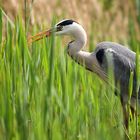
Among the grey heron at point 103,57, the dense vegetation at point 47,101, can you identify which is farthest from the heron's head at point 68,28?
the dense vegetation at point 47,101

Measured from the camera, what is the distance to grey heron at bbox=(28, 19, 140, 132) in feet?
20.6

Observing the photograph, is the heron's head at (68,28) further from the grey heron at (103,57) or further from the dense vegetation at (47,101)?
the dense vegetation at (47,101)

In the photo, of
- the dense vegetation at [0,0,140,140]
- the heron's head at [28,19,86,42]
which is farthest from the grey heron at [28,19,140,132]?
the dense vegetation at [0,0,140,140]

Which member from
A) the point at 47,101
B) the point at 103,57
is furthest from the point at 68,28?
the point at 47,101

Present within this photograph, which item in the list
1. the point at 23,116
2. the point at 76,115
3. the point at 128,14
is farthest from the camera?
the point at 128,14

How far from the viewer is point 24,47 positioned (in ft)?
15.8

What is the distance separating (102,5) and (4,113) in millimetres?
7406

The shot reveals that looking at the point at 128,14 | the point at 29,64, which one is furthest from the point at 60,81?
the point at 128,14

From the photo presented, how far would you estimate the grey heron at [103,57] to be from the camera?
20.6 feet

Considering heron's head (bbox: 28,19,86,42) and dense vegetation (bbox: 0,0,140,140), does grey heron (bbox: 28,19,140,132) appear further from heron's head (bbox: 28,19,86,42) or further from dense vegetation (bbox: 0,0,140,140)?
dense vegetation (bbox: 0,0,140,140)

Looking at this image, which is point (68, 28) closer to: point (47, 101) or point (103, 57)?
point (103, 57)

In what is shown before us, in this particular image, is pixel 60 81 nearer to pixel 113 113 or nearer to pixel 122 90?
pixel 113 113

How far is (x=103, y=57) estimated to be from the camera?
6.27 metres

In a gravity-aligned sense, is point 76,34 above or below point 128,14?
above
